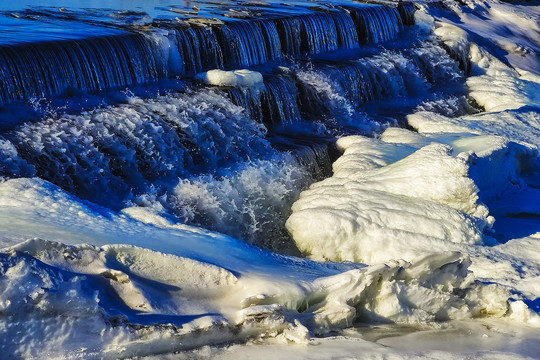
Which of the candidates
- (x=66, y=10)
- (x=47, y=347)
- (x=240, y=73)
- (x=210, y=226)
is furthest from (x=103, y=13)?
(x=47, y=347)

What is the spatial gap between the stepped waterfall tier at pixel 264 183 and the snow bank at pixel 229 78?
1.5 inches

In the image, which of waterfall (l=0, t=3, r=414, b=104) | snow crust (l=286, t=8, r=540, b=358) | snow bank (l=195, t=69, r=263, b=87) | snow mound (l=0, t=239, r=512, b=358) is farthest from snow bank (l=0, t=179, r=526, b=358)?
snow bank (l=195, t=69, r=263, b=87)

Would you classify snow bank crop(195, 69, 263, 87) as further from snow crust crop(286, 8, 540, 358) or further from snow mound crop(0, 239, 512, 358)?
snow mound crop(0, 239, 512, 358)

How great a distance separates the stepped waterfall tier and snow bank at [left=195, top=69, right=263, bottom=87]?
0.04 metres

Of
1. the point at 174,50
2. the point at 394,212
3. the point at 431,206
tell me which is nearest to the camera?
the point at 394,212

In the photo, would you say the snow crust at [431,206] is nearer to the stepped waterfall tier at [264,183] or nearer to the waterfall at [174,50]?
the stepped waterfall tier at [264,183]

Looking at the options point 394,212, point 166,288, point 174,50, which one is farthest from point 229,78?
point 166,288

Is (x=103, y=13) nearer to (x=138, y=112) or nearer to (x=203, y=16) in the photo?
(x=203, y=16)

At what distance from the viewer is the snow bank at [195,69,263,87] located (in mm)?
9969

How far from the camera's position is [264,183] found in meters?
8.66

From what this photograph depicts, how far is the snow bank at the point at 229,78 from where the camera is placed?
32.7 ft

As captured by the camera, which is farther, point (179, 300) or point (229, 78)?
point (229, 78)

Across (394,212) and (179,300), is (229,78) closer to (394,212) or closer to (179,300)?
(394,212)

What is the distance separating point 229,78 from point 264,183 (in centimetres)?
193
